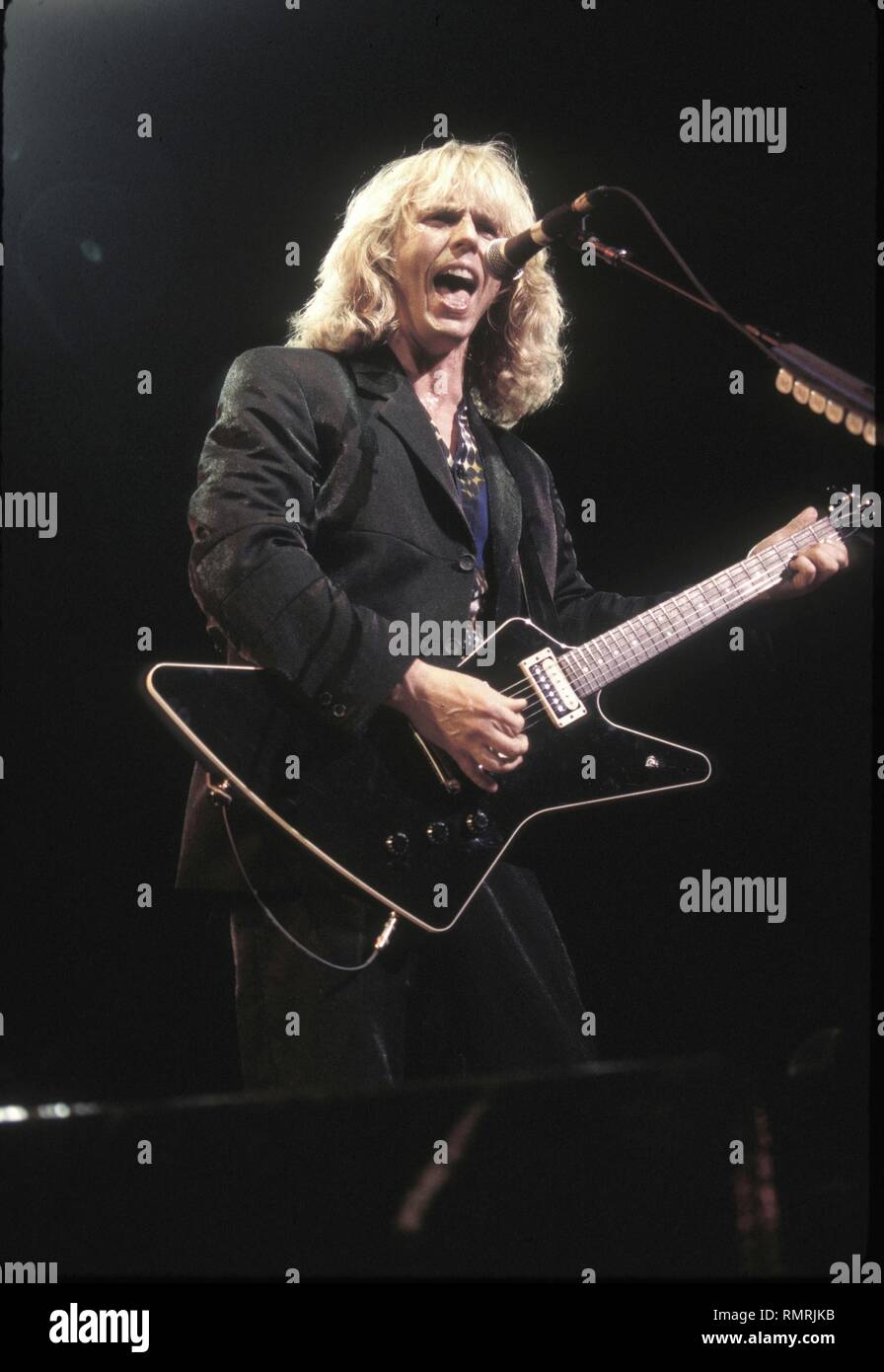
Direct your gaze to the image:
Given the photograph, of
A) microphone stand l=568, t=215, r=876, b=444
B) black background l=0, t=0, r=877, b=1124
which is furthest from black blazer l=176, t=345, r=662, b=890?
microphone stand l=568, t=215, r=876, b=444

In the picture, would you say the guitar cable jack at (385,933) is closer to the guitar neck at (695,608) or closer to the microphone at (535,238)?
the guitar neck at (695,608)

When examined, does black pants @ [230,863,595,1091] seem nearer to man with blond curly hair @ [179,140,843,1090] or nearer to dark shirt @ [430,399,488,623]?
man with blond curly hair @ [179,140,843,1090]

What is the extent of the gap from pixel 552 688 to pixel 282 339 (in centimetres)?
110

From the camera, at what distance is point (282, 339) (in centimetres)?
281

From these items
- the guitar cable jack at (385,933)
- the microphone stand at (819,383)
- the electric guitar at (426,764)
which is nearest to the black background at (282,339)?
the electric guitar at (426,764)

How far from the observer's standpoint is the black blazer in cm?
212

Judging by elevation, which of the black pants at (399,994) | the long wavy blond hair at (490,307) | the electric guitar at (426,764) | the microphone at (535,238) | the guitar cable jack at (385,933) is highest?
the long wavy blond hair at (490,307)

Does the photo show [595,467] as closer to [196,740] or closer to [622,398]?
[622,398]

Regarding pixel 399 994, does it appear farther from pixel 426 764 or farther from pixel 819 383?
pixel 819 383

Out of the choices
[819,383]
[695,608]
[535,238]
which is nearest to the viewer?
[819,383]

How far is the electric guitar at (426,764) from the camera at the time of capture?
2.10 m

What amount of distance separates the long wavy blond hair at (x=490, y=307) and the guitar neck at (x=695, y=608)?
1.98ft

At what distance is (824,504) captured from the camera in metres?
2.74

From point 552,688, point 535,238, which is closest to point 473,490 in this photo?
point 552,688
